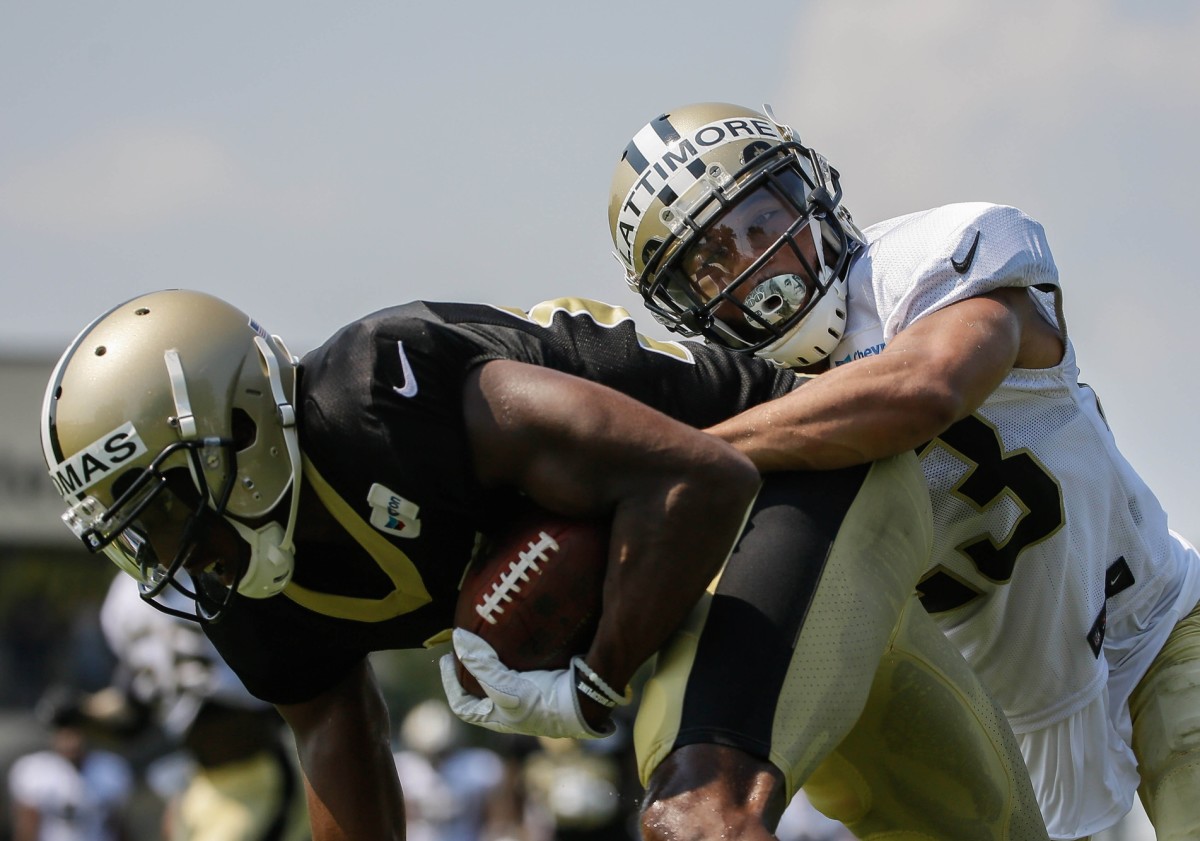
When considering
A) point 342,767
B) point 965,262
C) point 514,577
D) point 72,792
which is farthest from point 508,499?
point 72,792

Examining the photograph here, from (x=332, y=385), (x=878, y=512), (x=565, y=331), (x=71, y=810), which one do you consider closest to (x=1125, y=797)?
(x=878, y=512)

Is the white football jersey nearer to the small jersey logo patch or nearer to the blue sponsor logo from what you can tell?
the blue sponsor logo

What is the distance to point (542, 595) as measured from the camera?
3.13 meters

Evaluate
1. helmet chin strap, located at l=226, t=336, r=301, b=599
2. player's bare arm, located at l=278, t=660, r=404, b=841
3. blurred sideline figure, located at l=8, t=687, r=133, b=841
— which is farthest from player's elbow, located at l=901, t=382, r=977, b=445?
blurred sideline figure, located at l=8, t=687, r=133, b=841

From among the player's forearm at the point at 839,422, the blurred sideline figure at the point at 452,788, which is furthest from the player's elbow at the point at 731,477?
the blurred sideline figure at the point at 452,788

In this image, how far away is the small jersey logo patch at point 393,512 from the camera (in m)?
3.19

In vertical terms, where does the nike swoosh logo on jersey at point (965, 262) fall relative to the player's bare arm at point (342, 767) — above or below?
above

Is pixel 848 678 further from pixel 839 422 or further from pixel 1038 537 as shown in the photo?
pixel 1038 537

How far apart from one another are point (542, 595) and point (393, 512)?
1.14 feet

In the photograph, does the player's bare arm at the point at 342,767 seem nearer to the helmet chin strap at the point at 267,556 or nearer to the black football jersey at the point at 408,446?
the black football jersey at the point at 408,446

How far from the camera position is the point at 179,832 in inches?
322

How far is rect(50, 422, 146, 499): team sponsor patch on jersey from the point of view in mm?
3180

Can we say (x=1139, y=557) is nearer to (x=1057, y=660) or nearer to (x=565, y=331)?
(x=1057, y=660)

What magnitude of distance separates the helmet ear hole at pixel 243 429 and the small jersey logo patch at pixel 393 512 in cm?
27
